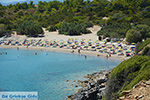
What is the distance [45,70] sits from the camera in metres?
36.8

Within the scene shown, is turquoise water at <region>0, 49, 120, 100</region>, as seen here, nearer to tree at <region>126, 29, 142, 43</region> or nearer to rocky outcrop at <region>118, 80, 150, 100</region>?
tree at <region>126, 29, 142, 43</region>

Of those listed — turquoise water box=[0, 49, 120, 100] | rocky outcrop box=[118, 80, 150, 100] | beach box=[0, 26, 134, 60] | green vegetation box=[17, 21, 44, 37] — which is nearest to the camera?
rocky outcrop box=[118, 80, 150, 100]

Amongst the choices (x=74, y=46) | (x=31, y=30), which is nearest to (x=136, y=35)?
(x=74, y=46)

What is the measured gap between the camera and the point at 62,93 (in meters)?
25.1

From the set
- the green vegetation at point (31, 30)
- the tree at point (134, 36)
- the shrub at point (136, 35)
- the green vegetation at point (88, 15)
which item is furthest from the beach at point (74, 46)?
the green vegetation at point (88, 15)

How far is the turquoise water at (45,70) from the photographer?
2727 cm

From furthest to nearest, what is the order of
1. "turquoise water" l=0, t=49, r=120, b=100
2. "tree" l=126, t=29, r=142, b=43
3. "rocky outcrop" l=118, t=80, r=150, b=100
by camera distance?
"tree" l=126, t=29, r=142, b=43 → "turquoise water" l=0, t=49, r=120, b=100 → "rocky outcrop" l=118, t=80, r=150, b=100

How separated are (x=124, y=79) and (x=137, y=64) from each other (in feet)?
5.05

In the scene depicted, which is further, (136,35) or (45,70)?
(136,35)

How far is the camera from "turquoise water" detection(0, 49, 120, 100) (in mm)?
27266

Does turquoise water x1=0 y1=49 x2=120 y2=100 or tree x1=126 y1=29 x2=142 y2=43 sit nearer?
turquoise water x1=0 y1=49 x2=120 y2=100

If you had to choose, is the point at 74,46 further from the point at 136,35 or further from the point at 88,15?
the point at 88,15

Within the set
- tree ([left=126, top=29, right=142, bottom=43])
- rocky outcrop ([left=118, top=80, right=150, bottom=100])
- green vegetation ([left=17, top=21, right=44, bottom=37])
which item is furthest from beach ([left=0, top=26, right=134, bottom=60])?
rocky outcrop ([left=118, top=80, right=150, bottom=100])

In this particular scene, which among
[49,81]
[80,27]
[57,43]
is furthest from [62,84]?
[80,27]
